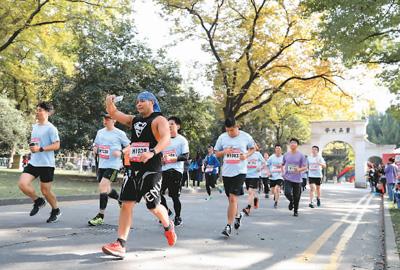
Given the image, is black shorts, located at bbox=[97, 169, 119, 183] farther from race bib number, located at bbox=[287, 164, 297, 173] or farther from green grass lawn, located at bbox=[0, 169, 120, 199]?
race bib number, located at bbox=[287, 164, 297, 173]

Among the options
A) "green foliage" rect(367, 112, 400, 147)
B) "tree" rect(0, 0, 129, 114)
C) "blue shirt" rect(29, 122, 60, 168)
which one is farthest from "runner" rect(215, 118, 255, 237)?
"green foliage" rect(367, 112, 400, 147)

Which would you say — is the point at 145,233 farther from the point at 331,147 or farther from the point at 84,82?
the point at 331,147

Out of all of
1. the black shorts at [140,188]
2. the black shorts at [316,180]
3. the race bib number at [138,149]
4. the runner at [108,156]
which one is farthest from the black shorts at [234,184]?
the black shorts at [316,180]

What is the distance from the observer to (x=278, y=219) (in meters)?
10.7

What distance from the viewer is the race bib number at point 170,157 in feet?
27.8

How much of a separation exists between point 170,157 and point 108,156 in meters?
1.12

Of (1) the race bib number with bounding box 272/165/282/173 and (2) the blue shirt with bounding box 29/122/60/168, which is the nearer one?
(2) the blue shirt with bounding box 29/122/60/168

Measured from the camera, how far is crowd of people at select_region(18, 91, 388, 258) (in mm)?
5406

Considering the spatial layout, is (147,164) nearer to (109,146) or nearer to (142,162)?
(142,162)

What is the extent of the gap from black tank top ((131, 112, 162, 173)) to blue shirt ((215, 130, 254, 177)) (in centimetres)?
244

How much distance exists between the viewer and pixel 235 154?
7.71 meters

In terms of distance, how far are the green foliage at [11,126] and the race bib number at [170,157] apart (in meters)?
26.6

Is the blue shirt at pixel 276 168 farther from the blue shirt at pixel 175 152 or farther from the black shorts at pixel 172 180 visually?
the black shorts at pixel 172 180

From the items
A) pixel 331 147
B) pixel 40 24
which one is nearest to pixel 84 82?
pixel 40 24
